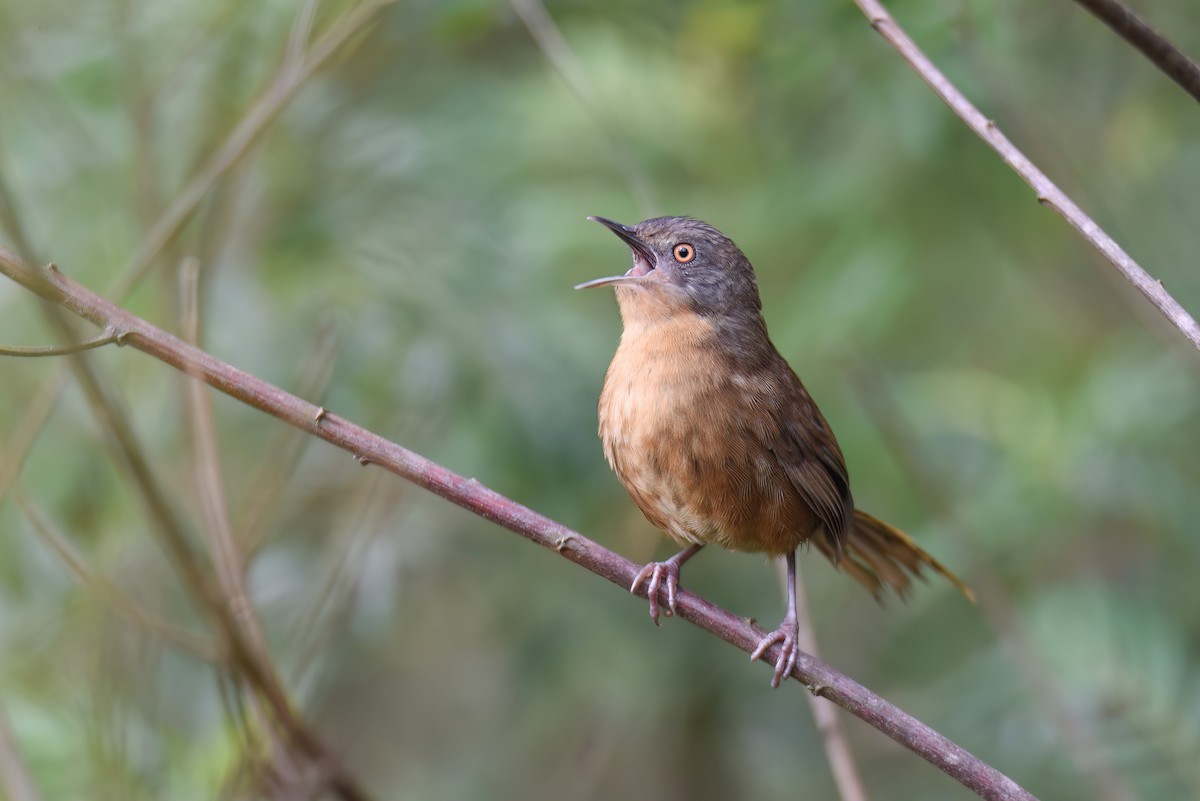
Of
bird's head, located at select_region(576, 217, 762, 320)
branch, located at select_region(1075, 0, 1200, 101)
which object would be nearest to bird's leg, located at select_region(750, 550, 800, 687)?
bird's head, located at select_region(576, 217, 762, 320)

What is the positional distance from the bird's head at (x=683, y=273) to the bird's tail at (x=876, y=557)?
28.9 inches

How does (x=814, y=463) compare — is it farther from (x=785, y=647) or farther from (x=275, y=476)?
(x=275, y=476)

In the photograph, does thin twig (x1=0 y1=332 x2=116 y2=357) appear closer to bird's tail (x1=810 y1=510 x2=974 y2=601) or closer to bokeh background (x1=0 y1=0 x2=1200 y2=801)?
bokeh background (x1=0 y1=0 x2=1200 y2=801)

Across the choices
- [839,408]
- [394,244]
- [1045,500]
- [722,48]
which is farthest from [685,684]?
[722,48]

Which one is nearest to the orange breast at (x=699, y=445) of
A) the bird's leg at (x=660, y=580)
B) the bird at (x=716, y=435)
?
the bird at (x=716, y=435)

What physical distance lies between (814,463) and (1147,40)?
1501 millimetres

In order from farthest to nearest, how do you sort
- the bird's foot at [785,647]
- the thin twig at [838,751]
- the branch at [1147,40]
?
1. the bird's foot at [785,647]
2. the thin twig at [838,751]
3. the branch at [1147,40]

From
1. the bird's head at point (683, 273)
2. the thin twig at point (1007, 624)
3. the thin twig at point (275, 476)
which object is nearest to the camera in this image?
the thin twig at point (275, 476)

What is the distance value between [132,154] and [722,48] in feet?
7.31

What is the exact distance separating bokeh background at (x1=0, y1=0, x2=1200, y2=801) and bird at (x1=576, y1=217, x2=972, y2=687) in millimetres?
246

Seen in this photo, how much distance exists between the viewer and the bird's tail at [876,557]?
12.4 ft

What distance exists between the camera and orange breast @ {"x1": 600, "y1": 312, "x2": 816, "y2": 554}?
332 cm

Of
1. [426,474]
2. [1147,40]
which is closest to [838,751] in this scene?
[426,474]

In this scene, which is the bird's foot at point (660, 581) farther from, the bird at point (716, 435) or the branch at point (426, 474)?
the branch at point (426, 474)
